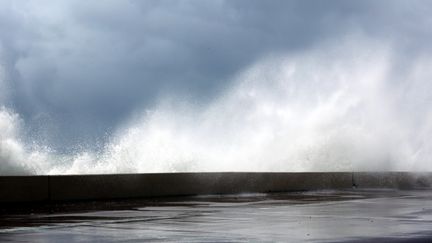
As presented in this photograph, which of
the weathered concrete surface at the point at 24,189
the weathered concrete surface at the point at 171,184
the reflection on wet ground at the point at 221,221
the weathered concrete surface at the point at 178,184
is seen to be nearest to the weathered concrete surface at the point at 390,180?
the weathered concrete surface at the point at 171,184

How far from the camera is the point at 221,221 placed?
10867 mm

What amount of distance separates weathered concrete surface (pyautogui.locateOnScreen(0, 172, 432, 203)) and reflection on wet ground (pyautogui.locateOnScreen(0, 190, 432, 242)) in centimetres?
68

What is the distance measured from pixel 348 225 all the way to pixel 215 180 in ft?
29.5

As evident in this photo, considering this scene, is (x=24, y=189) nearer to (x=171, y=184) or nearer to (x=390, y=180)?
(x=171, y=184)

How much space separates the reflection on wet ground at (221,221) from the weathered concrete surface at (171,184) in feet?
2.22

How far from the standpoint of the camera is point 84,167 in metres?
28.9

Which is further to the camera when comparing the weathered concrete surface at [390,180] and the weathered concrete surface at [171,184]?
the weathered concrete surface at [390,180]

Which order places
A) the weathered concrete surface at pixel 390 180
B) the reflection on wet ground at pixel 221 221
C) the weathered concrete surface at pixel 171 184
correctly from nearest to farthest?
the reflection on wet ground at pixel 221 221, the weathered concrete surface at pixel 171 184, the weathered concrete surface at pixel 390 180

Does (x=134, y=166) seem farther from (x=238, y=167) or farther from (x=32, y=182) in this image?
(x=32, y=182)

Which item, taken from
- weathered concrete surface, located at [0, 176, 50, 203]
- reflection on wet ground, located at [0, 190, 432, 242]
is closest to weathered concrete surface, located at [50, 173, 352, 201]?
weathered concrete surface, located at [0, 176, 50, 203]

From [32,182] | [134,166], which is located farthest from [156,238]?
[134,166]

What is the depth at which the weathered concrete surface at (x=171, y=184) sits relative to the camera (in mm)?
15359

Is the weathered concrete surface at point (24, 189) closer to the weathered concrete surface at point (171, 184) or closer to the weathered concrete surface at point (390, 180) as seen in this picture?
the weathered concrete surface at point (171, 184)

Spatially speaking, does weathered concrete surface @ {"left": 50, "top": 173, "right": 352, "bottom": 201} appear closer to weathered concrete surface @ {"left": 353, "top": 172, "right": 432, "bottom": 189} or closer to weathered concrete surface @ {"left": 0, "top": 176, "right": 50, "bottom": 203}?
weathered concrete surface @ {"left": 0, "top": 176, "right": 50, "bottom": 203}
